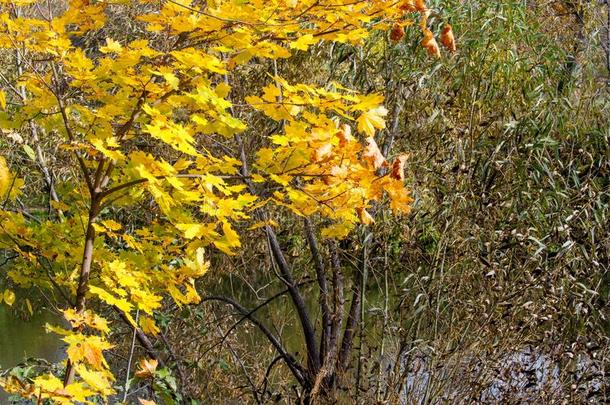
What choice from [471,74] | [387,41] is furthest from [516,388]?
[387,41]

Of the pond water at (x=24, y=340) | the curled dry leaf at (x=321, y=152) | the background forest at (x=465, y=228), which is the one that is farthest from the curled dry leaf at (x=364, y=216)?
the pond water at (x=24, y=340)

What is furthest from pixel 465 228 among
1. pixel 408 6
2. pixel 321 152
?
pixel 321 152

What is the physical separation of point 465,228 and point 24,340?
542 centimetres

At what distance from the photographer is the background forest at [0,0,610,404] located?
3.93 metres

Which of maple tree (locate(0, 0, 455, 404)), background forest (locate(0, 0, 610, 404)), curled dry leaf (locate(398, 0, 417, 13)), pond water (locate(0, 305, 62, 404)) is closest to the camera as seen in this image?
maple tree (locate(0, 0, 455, 404))

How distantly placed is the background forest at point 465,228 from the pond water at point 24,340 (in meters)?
2.57

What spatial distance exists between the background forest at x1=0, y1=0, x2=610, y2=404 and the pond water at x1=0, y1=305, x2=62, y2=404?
101 inches

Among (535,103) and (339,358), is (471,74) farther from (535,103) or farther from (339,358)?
(339,358)

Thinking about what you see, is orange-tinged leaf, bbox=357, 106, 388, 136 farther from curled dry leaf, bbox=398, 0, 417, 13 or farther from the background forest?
the background forest

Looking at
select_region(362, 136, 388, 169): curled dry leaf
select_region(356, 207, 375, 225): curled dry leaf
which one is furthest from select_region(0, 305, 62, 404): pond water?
select_region(362, 136, 388, 169): curled dry leaf

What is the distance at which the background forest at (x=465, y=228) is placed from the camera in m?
3.93

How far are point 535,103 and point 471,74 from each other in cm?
39

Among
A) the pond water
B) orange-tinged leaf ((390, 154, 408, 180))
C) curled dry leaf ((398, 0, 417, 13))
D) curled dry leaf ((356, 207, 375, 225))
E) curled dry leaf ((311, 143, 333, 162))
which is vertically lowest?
the pond water

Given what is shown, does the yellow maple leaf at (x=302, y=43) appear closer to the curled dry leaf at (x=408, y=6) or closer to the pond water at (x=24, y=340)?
the curled dry leaf at (x=408, y=6)
